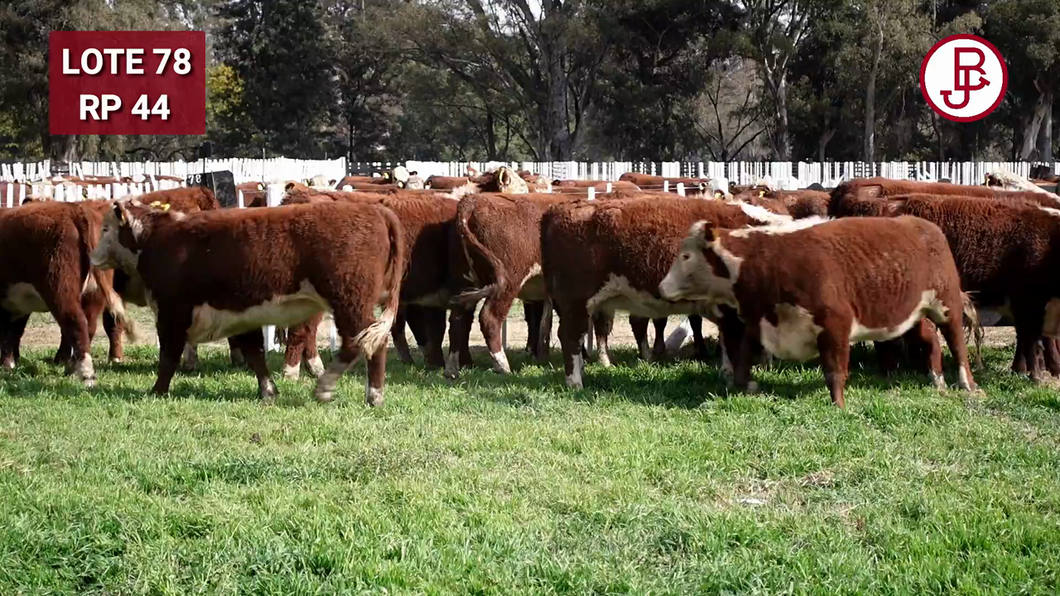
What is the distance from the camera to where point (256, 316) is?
30.7ft

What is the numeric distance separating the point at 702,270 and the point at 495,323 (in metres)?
2.41

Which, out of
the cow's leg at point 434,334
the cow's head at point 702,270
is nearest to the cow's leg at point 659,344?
the cow's leg at point 434,334

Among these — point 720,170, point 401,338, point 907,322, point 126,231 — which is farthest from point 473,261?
point 720,170

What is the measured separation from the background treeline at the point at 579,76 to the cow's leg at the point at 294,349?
123ft

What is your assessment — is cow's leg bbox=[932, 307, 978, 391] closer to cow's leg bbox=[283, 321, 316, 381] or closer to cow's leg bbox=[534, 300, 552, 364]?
cow's leg bbox=[534, 300, 552, 364]

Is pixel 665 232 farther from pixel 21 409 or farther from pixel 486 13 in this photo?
pixel 486 13

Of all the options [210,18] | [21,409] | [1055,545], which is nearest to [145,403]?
[21,409]

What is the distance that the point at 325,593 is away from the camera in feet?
16.8

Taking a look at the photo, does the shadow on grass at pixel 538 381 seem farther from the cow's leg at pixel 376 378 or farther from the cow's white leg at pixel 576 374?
the cow's leg at pixel 376 378

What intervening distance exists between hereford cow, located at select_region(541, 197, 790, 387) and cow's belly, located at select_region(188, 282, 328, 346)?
222cm

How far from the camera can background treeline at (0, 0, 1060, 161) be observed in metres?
46.8

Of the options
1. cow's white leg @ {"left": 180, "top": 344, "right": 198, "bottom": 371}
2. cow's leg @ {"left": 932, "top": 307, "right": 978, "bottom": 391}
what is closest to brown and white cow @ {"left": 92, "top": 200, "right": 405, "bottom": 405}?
cow's white leg @ {"left": 180, "top": 344, "right": 198, "bottom": 371}

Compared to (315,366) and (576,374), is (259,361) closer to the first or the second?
(315,366)

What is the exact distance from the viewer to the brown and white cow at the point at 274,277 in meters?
9.14
